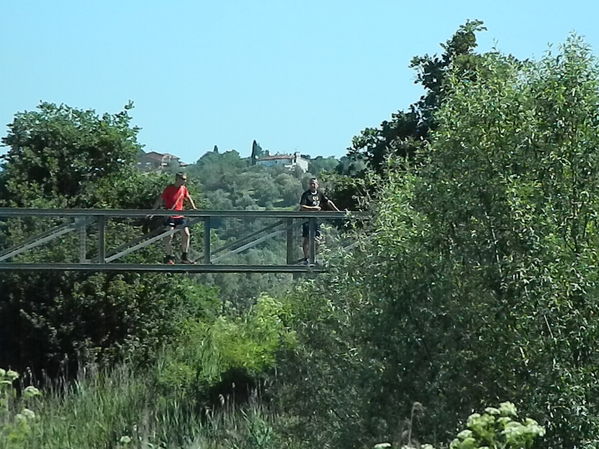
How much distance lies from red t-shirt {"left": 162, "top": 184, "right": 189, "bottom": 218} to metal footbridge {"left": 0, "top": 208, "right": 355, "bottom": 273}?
11.9 inches

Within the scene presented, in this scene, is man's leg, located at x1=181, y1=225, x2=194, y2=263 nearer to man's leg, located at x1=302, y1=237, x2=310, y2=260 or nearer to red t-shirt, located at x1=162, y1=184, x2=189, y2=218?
red t-shirt, located at x1=162, y1=184, x2=189, y2=218

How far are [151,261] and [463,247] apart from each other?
13.0 metres

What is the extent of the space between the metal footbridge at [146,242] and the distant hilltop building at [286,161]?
42252 mm

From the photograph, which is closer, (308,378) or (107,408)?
(308,378)

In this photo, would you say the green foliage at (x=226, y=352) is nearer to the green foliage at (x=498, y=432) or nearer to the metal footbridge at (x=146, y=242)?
the metal footbridge at (x=146, y=242)

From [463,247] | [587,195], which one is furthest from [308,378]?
[587,195]

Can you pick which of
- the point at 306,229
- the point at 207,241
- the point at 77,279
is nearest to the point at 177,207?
the point at 207,241

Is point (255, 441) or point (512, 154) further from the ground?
point (512, 154)

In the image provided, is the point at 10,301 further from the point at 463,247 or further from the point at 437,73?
the point at 463,247

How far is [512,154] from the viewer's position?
13.8m

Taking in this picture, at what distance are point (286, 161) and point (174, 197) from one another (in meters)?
53.6

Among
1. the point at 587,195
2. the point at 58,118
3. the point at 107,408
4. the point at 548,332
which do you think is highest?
the point at 58,118

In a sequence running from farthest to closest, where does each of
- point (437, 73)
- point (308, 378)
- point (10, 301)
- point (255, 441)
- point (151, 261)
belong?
point (437, 73) → point (10, 301) → point (151, 261) → point (255, 441) → point (308, 378)

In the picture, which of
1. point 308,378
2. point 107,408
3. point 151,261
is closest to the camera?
point 308,378
